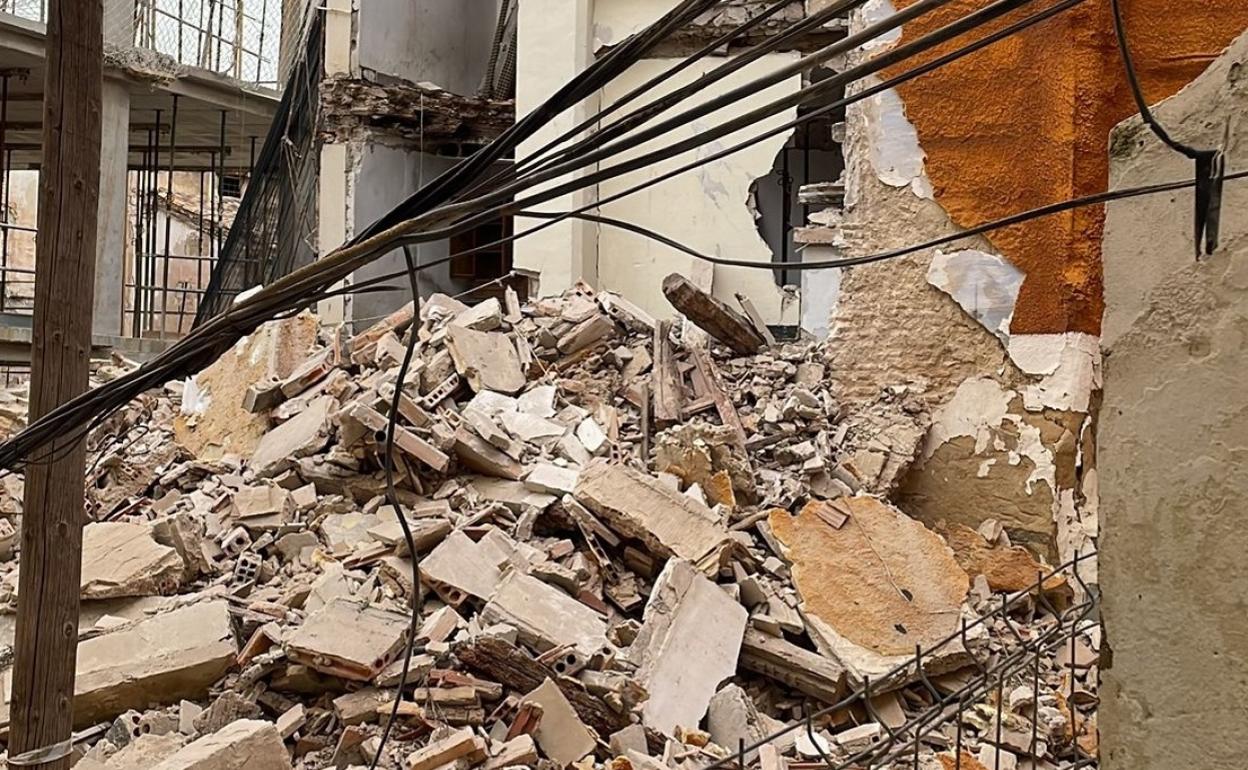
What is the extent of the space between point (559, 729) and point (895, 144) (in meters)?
4.29

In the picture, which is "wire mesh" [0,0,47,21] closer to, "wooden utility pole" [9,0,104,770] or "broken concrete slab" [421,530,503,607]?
"broken concrete slab" [421,530,503,607]

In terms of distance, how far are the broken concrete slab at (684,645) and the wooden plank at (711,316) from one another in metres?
2.61

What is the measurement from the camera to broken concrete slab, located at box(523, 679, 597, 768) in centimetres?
386

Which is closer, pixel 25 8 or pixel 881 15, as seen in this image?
pixel 881 15

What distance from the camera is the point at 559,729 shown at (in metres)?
3.91

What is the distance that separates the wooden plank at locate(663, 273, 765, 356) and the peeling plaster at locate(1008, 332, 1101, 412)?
6.18 feet

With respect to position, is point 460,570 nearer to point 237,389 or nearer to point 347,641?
point 347,641

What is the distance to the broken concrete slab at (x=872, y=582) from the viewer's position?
16.6 feet

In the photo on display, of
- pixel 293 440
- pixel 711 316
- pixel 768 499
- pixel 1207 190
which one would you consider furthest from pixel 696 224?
pixel 1207 190

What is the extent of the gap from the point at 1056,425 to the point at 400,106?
9.11m

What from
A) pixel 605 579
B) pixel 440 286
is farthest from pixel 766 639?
pixel 440 286

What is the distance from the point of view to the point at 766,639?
4879 millimetres

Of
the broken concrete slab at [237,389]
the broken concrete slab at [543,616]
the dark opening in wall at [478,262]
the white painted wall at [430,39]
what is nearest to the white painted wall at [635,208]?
the dark opening in wall at [478,262]

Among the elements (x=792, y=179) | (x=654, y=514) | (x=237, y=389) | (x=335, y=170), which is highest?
(x=792, y=179)
